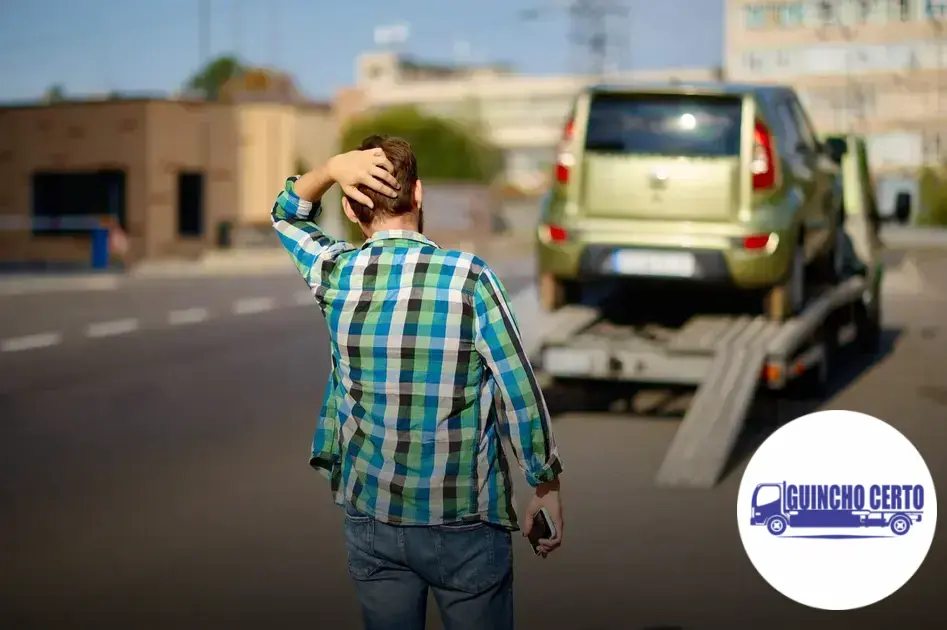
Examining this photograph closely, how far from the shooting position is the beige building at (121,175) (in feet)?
147

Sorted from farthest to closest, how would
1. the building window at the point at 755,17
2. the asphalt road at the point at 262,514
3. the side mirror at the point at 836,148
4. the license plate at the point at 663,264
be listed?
the building window at the point at 755,17 → the side mirror at the point at 836,148 → the license plate at the point at 663,264 → the asphalt road at the point at 262,514

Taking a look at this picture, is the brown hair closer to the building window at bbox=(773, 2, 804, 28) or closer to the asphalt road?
the asphalt road

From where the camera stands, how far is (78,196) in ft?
151

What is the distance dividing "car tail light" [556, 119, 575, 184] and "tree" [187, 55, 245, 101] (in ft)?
399

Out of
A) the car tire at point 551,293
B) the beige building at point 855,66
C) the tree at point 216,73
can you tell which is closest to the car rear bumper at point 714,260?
the car tire at point 551,293

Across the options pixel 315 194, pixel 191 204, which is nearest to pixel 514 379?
pixel 315 194

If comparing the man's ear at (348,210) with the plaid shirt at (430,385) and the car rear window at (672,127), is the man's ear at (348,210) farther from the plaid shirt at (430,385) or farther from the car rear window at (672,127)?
the car rear window at (672,127)

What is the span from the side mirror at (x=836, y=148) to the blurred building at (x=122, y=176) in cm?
3283

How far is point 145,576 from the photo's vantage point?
670 cm

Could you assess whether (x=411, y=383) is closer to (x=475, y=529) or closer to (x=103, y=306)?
(x=475, y=529)

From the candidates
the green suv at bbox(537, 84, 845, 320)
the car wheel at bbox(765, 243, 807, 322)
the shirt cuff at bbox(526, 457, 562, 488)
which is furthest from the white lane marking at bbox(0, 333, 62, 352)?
the shirt cuff at bbox(526, 457, 562, 488)

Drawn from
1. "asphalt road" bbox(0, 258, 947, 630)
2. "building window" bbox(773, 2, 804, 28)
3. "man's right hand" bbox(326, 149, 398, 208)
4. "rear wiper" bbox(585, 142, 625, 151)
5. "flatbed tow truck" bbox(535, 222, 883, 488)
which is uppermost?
"building window" bbox(773, 2, 804, 28)

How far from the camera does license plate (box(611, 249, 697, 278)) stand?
1075 centimetres

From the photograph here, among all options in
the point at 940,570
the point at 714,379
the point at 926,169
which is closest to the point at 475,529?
the point at 940,570
